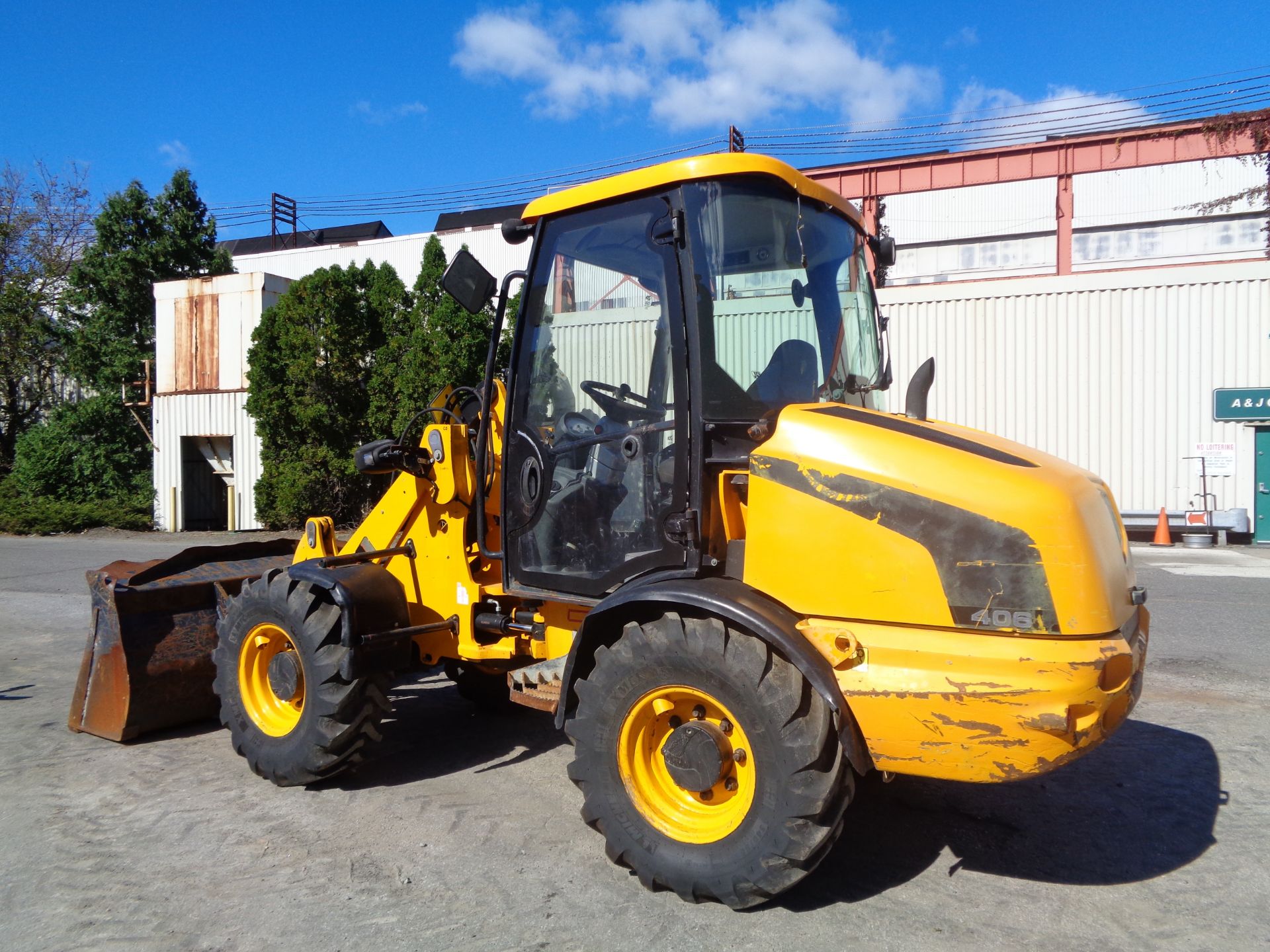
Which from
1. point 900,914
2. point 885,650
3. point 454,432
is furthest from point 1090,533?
point 454,432

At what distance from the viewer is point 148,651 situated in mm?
5242

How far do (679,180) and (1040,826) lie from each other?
10.1 ft

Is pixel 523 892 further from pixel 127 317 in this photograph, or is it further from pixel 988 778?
pixel 127 317

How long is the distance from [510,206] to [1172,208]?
983 inches

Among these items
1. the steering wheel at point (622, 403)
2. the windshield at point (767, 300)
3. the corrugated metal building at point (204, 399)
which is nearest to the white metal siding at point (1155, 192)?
the corrugated metal building at point (204, 399)

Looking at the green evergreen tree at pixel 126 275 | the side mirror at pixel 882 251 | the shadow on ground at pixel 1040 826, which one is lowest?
the shadow on ground at pixel 1040 826

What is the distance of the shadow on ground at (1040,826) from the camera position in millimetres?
3598

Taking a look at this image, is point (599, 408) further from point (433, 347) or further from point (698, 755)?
point (433, 347)

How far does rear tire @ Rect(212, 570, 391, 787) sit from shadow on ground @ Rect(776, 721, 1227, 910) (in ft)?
7.12

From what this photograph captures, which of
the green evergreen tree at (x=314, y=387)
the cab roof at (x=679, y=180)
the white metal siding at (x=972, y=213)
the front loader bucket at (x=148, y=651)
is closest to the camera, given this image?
the cab roof at (x=679, y=180)

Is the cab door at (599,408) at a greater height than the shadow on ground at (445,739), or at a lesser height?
greater

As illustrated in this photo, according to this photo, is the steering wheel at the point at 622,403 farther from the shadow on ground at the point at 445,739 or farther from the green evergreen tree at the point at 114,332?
the green evergreen tree at the point at 114,332

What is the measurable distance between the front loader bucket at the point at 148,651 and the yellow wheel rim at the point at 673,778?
3.13 meters

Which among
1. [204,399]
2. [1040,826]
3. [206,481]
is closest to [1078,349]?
[1040,826]
